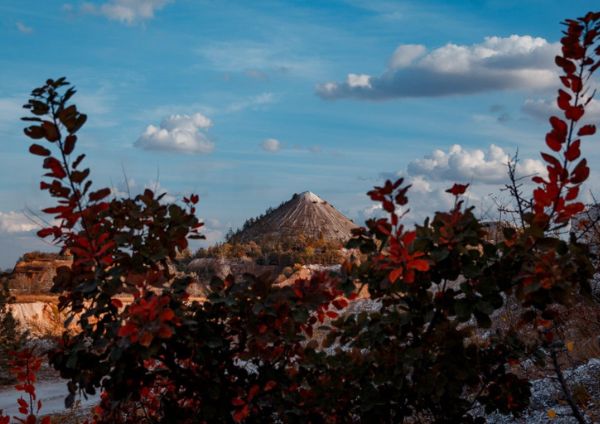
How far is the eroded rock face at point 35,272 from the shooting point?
16.4m

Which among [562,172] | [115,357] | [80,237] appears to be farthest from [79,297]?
[562,172]

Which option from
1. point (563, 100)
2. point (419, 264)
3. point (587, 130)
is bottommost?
point (419, 264)

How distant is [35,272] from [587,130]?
16.7 metres

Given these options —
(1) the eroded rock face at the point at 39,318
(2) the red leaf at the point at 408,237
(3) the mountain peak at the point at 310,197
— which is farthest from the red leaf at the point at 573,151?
(3) the mountain peak at the point at 310,197

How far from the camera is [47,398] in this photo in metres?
8.03

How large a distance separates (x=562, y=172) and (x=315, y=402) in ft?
4.57

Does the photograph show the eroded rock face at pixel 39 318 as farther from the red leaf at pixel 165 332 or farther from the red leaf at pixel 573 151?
the red leaf at pixel 573 151

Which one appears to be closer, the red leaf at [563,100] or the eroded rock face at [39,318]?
the red leaf at [563,100]

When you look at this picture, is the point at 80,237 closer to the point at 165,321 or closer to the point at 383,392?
the point at 165,321

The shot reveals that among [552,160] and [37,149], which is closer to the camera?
[552,160]

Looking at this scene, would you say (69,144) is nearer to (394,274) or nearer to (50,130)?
(50,130)

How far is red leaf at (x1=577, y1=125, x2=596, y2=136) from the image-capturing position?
8.79 ft

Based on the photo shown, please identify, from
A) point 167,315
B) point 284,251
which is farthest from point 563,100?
point 284,251

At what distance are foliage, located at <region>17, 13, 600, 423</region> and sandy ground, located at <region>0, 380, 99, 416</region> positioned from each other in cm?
425
